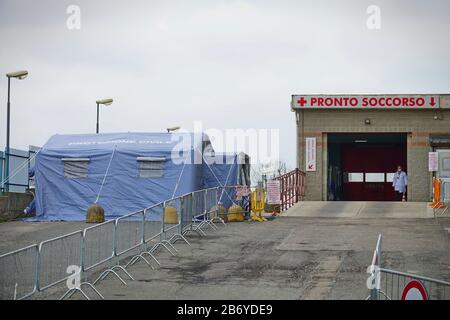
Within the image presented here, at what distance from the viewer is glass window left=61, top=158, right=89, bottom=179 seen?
86.9ft

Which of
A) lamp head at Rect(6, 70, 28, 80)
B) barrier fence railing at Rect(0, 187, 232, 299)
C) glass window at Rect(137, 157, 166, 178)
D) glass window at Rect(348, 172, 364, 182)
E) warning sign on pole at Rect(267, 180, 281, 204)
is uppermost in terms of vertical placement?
lamp head at Rect(6, 70, 28, 80)

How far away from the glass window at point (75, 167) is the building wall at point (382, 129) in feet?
43.8

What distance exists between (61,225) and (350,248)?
1085cm

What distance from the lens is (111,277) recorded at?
14.1m

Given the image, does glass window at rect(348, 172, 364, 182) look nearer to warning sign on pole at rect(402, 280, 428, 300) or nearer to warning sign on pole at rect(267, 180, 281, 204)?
warning sign on pole at rect(267, 180, 281, 204)

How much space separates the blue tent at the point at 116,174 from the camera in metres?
25.9

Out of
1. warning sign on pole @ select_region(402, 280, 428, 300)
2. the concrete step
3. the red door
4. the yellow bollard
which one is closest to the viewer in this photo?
warning sign on pole @ select_region(402, 280, 428, 300)

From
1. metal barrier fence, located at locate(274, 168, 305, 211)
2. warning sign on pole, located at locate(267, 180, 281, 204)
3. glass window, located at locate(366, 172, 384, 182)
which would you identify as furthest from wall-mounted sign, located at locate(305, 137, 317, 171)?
warning sign on pole, located at locate(267, 180, 281, 204)

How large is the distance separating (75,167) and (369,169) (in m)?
23.5

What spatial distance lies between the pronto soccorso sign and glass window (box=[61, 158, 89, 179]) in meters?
13.1

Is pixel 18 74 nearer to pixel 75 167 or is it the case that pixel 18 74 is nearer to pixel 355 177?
pixel 75 167

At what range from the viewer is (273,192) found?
2523 centimetres
